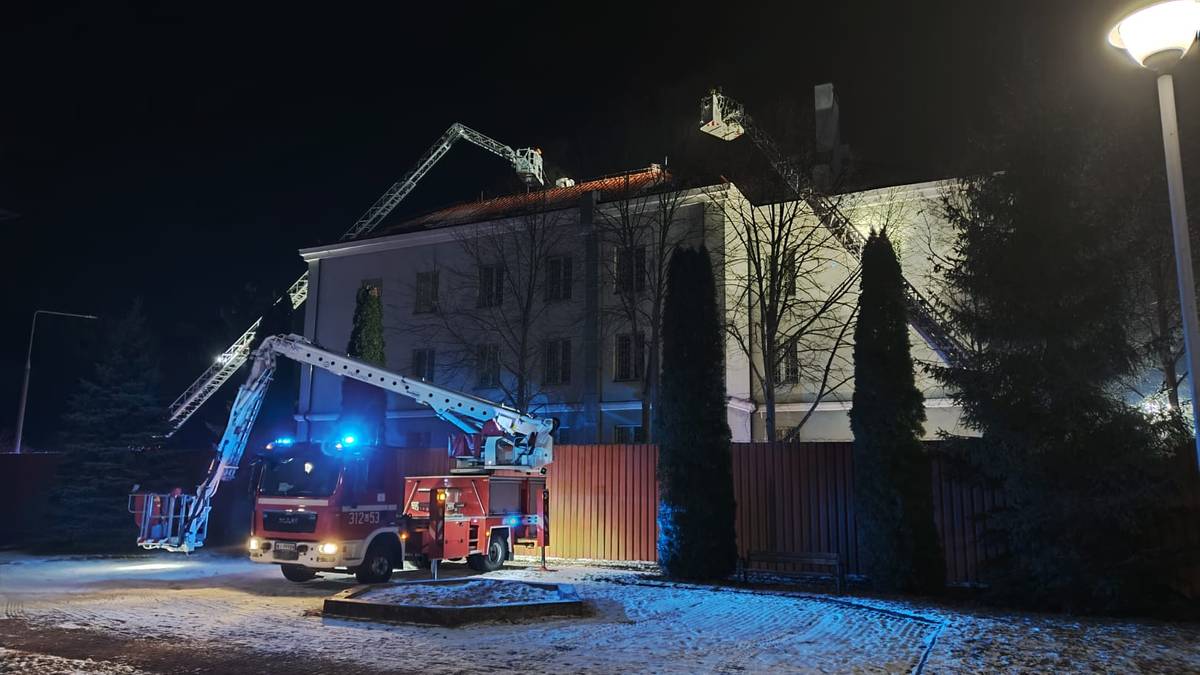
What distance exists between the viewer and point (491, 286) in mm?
33062

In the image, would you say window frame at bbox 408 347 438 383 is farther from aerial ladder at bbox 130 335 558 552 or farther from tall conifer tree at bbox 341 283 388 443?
aerial ladder at bbox 130 335 558 552

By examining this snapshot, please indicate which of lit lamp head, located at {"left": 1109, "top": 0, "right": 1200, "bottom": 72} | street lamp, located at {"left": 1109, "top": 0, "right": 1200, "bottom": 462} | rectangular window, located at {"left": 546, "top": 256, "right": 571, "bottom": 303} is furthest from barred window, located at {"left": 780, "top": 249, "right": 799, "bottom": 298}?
lit lamp head, located at {"left": 1109, "top": 0, "right": 1200, "bottom": 72}

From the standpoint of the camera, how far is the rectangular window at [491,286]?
3266 cm

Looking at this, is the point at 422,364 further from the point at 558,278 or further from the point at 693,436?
the point at 693,436

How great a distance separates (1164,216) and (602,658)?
50.6ft

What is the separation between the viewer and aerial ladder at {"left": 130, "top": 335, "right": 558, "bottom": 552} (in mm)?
16844

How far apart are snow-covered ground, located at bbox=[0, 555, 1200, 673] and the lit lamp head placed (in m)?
5.89

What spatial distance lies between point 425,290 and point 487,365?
4991 mm

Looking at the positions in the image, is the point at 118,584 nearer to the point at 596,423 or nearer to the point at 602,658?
the point at 602,658

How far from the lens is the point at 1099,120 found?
1727 cm

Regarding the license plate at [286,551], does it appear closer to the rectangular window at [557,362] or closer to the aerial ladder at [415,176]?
the rectangular window at [557,362]

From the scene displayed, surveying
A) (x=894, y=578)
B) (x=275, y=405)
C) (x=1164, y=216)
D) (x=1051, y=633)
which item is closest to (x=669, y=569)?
(x=894, y=578)

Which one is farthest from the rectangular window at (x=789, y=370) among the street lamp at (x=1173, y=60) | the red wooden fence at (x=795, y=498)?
the street lamp at (x=1173, y=60)

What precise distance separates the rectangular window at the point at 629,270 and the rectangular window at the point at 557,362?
3.85 m
